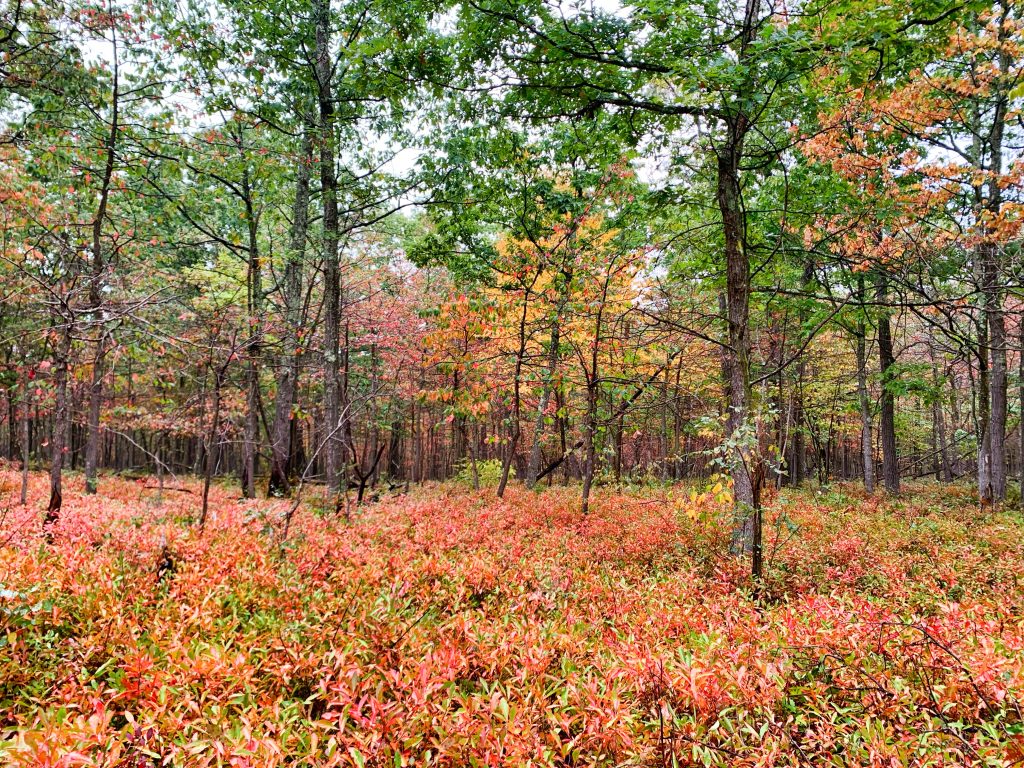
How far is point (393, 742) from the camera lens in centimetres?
266

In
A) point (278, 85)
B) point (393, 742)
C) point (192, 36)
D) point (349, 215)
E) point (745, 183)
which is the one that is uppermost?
point (278, 85)

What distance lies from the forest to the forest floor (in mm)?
33

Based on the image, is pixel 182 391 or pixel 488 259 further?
pixel 182 391

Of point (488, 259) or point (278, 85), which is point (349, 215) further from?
point (488, 259)

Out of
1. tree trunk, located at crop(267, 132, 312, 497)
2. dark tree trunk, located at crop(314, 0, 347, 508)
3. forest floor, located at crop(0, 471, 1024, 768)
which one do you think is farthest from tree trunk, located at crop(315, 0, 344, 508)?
forest floor, located at crop(0, 471, 1024, 768)

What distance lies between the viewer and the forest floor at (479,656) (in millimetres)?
2645

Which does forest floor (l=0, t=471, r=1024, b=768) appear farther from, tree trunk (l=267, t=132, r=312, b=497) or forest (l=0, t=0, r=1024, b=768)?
tree trunk (l=267, t=132, r=312, b=497)

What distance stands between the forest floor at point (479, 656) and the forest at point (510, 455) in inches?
1.3

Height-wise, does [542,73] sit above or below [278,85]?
below

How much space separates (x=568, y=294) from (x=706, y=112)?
4.98 m

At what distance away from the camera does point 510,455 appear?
1165cm

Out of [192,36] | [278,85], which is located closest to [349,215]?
[278,85]

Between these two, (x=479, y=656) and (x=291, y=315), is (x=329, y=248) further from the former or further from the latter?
(x=479, y=656)

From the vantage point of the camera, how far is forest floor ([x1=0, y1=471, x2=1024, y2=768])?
2645 millimetres
